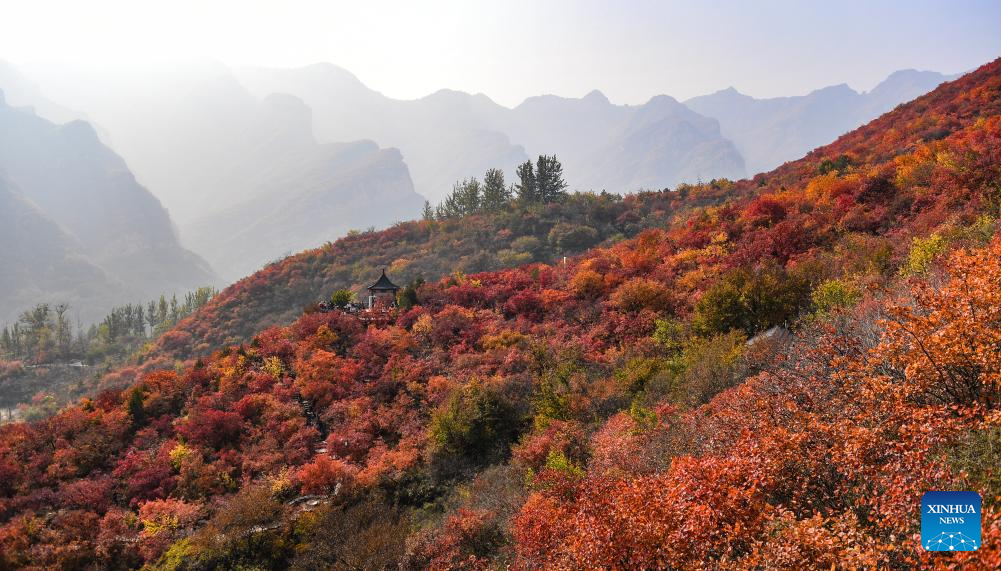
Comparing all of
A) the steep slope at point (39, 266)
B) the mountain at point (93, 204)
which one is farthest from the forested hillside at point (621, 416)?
the mountain at point (93, 204)

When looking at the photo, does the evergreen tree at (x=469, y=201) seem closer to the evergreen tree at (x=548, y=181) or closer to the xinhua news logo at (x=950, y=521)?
the evergreen tree at (x=548, y=181)

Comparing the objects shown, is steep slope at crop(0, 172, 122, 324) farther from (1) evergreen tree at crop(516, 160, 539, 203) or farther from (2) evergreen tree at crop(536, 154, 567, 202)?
(2) evergreen tree at crop(536, 154, 567, 202)

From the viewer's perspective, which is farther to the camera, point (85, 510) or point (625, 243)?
point (625, 243)

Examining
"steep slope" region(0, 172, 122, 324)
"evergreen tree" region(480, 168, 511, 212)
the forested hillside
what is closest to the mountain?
"steep slope" region(0, 172, 122, 324)

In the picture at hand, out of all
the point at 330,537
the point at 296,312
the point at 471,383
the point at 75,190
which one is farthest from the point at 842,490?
the point at 75,190

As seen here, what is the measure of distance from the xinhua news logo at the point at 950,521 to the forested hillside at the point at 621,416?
15cm

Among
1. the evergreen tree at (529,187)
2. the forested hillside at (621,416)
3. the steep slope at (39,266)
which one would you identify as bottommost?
the forested hillside at (621,416)

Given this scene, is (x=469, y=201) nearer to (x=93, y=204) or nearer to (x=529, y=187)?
(x=529, y=187)

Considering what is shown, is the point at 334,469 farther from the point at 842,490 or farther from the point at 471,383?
the point at 842,490

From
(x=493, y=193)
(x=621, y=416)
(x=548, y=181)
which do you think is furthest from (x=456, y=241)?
(x=621, y=416)

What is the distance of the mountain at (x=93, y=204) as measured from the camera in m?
170

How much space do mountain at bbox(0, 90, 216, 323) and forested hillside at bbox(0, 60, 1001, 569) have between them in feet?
557

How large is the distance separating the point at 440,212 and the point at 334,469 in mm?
50408

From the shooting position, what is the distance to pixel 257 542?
11609 millimetres
